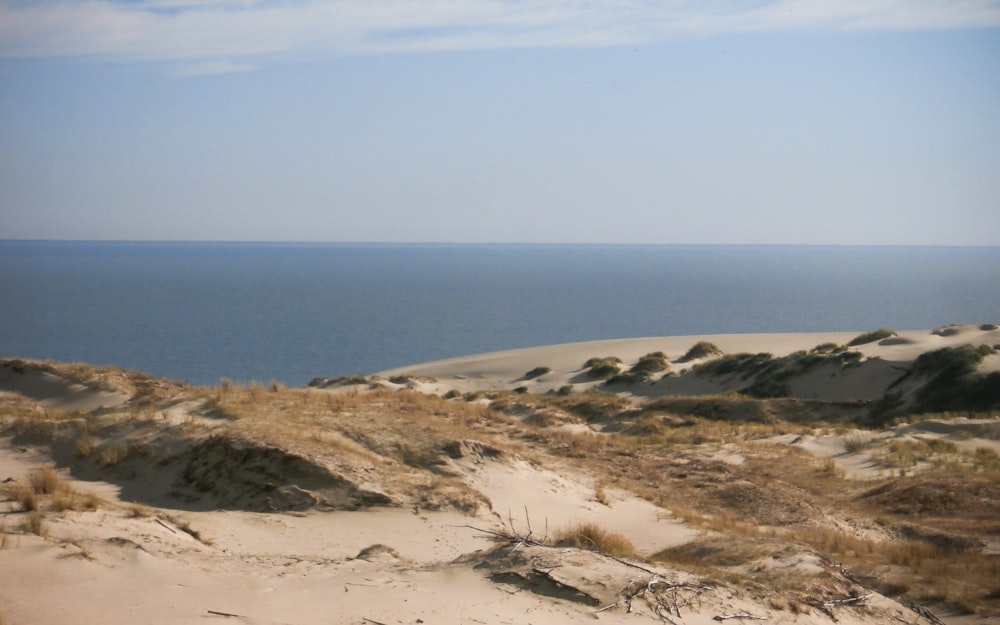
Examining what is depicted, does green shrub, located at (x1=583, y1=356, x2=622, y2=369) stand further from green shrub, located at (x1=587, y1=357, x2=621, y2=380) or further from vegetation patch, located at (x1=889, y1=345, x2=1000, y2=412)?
vegetation patch, located at (x1=889, y1=345, x2=1000, y2=412)

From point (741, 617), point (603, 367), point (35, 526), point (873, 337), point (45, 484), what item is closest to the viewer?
point (741, 617)

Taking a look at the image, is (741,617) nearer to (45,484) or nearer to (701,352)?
(45,484)

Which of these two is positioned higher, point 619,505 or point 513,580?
point 513,580

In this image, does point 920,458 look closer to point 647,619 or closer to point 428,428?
point 428,428

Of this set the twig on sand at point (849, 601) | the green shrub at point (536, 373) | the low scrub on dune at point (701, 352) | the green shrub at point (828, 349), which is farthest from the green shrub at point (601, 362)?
the twig on sand at point (849, 601)

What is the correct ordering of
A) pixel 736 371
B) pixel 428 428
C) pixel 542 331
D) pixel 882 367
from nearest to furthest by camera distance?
pixel 428 428
pixel 882 367
pixel 736 371
pixel 542 331

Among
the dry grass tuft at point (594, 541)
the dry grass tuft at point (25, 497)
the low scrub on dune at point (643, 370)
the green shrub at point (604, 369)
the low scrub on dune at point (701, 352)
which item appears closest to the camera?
the dry grass tuft at point (25, 497)

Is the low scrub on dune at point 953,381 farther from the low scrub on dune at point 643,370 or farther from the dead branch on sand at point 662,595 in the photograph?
the dead branch on sand at point 662,595

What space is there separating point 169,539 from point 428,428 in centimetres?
674

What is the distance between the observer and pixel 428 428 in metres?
15.0

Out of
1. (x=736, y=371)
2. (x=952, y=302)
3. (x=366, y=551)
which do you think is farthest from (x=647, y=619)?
(x=952, y=302)

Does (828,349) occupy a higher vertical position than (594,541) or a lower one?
lower

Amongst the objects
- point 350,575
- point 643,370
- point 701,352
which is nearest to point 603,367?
point 643,370

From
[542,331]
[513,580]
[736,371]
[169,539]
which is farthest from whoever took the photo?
[542,331]
